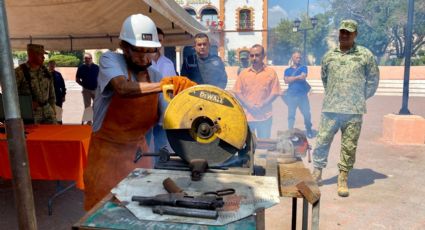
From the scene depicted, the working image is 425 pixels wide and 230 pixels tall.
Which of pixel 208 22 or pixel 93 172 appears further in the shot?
pixel 208 22

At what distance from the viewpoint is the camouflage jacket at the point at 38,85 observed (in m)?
4.30

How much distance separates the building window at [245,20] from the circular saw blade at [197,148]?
3296cm

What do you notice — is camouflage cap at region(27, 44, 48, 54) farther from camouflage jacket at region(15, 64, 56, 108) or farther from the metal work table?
the metal work table

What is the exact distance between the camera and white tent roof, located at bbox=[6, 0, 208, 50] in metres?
4.62

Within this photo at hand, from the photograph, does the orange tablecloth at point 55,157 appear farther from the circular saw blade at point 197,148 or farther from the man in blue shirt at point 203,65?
the circular saw blade at point 197,148

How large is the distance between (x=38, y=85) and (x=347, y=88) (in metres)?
3.58

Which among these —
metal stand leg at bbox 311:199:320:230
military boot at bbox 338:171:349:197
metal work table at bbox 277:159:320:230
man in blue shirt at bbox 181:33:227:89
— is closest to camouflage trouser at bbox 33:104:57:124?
man in blue shirt at bbox 181:33:227:89

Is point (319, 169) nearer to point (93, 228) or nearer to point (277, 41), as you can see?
point (93, 228)

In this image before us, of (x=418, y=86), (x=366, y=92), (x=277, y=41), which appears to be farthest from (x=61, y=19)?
(x=277, y=41)

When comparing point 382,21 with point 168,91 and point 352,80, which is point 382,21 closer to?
point 352,80

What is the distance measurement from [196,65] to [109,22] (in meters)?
2.01

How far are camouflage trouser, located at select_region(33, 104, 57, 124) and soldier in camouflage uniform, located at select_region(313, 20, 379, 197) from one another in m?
3.36

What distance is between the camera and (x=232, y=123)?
67.1 inches

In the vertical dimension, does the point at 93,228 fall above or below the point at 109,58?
below
